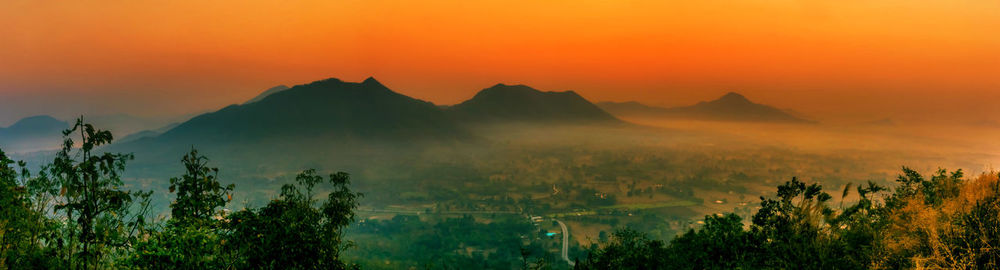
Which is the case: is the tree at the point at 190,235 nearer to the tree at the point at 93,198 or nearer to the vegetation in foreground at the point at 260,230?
the vegetation in foreground at the point at 260,230

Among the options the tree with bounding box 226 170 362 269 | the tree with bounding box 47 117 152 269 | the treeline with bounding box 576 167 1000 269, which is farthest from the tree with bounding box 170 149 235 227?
the treeline with bounding box 576 167 1000 269

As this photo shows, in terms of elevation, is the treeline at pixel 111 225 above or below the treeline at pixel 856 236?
above

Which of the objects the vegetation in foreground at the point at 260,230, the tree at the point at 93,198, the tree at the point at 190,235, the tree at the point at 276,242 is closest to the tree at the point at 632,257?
the vegetation in foreground at the point at 260,230

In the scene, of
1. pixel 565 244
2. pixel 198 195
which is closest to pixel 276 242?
pixel 198 195

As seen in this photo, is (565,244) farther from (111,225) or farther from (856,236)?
(111,225)

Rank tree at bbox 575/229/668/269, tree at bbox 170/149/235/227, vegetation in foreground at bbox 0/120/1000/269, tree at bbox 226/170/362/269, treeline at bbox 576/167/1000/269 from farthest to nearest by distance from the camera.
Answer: tree at bbox 575/229/668/269, treeline at bbox 576/167/1000/269, tree at bbox 226/170/362/269, tree at bbox 170/149/235/227, vegetation in foreground at bbox 0/120/1000/269

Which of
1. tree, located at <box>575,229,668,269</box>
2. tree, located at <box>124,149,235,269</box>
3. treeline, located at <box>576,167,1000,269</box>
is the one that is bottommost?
tree, located at <box>575,229,668,269</box>

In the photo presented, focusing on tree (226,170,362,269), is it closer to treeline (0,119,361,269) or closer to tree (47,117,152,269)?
treeline (0,119,361,269)

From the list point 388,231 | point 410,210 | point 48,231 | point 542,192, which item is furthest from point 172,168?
point 48,231
